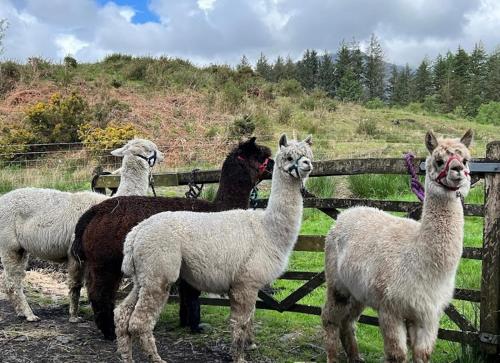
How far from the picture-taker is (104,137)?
665 inches

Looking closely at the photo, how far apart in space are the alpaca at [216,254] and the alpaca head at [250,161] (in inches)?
33.2

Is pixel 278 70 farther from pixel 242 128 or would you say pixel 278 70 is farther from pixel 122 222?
pixel 122 222

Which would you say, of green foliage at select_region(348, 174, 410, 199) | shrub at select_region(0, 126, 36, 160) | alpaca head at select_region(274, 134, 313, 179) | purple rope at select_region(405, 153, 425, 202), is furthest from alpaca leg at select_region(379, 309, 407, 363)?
shrub at select_region(0, 126, 36, 160)

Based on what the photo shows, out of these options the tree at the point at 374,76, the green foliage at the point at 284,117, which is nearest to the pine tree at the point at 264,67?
the tree at the point at 374,76

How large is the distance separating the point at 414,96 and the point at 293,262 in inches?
1888

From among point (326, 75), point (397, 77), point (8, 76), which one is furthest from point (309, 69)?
point (8, 76)

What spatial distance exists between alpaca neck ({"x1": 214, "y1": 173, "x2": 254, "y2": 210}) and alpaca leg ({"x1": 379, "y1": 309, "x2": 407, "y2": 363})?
229 centimetres

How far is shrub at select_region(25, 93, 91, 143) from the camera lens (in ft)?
59.4

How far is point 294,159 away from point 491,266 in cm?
184

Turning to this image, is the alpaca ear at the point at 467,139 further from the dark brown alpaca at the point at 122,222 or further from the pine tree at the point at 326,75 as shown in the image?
the pine tree at the point at 326,75

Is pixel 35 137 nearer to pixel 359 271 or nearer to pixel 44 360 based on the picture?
pixel 44 360

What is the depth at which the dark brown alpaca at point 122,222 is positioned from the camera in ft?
17.2

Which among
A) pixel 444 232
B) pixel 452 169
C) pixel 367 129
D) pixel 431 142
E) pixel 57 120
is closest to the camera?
pixel 452 169

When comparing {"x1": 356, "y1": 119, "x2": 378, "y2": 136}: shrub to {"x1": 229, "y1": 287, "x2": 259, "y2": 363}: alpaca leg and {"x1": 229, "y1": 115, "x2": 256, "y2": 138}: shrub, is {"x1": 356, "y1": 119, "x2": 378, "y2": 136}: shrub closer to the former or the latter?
{"x1": 229, "y1": 115, "x2": 256, "y2": 138}: shrub
